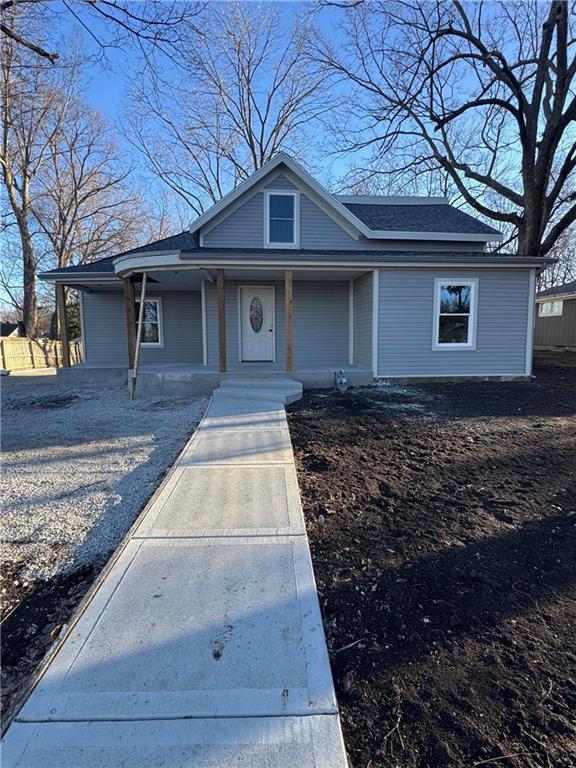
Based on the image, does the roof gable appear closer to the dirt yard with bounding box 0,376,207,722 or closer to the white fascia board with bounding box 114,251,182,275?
the white fascia board with bounding box 114,251,182,275

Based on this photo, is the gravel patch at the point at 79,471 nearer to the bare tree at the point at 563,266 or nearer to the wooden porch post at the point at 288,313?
the wooden porch post at the point at 288,313

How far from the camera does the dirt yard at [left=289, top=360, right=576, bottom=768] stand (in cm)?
149

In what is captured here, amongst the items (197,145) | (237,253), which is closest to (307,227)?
(237,253)

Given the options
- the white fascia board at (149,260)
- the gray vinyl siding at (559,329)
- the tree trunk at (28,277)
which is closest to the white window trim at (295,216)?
the white fascia board at (149,260)

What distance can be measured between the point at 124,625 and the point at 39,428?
5.62 meters

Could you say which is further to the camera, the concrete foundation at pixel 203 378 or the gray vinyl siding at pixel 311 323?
the gray vinyl siding at pixel 311 323

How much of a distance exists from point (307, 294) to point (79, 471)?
8.87 meters

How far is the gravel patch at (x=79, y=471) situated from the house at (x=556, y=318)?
21.5 metres

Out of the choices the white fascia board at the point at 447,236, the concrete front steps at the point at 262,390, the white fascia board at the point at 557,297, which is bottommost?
the concrete front steps at the point at 262,390

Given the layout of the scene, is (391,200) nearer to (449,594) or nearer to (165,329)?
(165,329)

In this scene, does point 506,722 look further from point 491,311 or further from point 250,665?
point 491,311

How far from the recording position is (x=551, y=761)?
1387 millimetres

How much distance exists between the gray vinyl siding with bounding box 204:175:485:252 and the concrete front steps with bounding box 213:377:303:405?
14.5 feet

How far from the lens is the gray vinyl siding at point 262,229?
1142 centimetres
